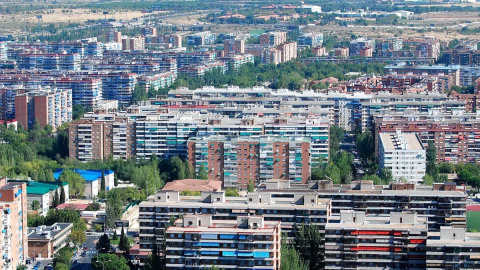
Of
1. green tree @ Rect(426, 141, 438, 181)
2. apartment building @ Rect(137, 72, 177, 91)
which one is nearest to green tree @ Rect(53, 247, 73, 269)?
green tree @ Rect(426, 141, 438, 181)

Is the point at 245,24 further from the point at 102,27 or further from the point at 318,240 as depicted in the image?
the point at 318,240

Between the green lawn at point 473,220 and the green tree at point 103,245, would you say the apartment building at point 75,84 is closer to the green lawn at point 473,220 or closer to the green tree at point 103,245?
the green lawn at point 473,220

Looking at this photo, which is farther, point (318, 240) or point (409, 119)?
point (409, 119)

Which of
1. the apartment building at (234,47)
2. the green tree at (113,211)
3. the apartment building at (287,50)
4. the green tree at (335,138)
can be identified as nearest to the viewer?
the green tree at (113,211)

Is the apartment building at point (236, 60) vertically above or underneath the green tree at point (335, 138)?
above

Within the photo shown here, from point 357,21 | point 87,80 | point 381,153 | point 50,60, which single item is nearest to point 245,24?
point 357,21

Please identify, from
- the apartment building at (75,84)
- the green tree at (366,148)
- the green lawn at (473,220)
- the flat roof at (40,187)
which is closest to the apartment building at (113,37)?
the apartment building at (75,84)

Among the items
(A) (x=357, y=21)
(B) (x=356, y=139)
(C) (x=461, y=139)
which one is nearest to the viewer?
(C) (x=461, y=139)
